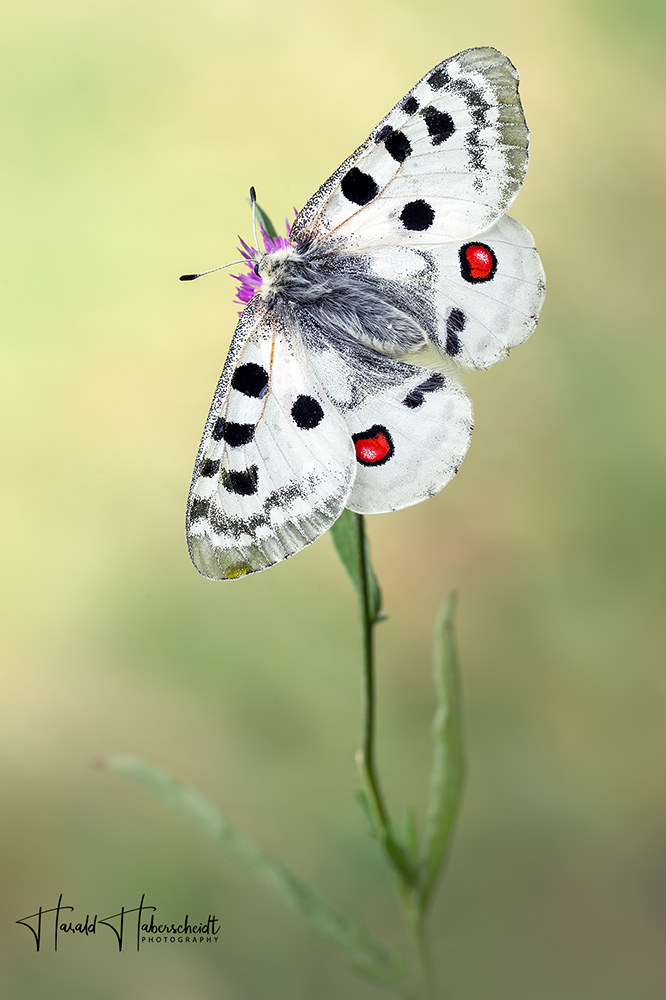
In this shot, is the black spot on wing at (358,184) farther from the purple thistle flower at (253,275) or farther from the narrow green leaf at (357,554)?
the narrow green leaf at (357,554)

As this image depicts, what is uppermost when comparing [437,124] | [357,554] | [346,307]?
[437,124]

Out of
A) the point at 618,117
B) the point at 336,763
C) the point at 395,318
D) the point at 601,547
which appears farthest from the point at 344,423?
the point at 618,117

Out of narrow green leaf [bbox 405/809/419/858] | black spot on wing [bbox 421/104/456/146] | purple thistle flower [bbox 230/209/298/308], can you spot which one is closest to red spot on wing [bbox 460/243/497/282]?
black spot on wing [bbox 421/104/456/146]

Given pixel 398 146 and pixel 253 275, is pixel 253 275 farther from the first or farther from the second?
pixel 398 146

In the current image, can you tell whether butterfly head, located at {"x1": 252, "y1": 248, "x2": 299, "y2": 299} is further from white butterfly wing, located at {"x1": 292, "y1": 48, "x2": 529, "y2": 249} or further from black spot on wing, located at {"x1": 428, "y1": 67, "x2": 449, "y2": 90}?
black spot on wing, located at {"x1": 428, "y1": 67, "x2": 449, "y2": 90}

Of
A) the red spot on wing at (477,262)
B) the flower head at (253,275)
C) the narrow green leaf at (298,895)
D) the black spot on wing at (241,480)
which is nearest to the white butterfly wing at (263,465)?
the black spot on wing at (241,480)

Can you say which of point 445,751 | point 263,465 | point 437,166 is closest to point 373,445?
point 263,465

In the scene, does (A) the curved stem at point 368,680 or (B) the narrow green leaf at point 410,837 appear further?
(B) the narrow green leaf at point 410,837
